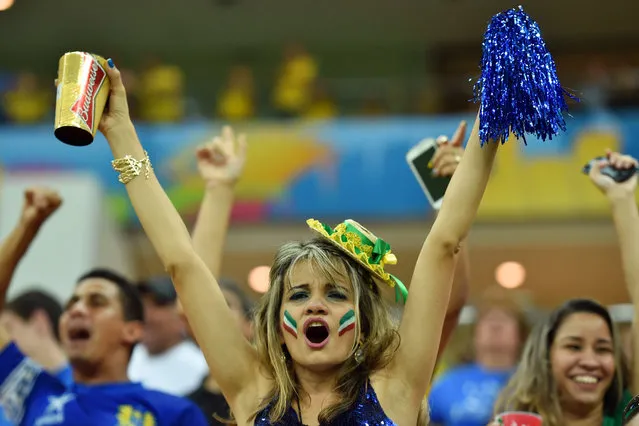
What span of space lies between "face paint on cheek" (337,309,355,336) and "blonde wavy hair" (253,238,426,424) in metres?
0.02

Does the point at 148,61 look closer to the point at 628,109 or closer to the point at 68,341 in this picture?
the point at 628,109

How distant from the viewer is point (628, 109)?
1258 cm

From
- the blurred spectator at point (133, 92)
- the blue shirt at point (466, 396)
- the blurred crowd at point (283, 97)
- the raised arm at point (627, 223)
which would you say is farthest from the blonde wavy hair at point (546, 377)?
the blurred spectator at point (133, 92)

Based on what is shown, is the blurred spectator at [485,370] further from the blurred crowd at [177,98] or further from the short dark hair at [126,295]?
the blurred crowd at [177,98]

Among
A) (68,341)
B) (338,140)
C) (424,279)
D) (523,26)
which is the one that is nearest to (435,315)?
(424,279)

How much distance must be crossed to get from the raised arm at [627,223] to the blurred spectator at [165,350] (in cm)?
247

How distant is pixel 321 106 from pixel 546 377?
10060 millimetres

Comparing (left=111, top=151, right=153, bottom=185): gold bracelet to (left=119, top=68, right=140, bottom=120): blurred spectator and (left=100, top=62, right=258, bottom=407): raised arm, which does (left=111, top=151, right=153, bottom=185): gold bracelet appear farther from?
(left=119, top=68, right=140, bottom=120): blurred spectator

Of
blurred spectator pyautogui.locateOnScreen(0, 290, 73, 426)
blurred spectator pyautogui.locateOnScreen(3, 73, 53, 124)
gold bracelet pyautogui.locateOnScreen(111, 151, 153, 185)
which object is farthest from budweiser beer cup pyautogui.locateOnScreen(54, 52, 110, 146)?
blurred spectator pyautogui.locateOnScreen(3, 73, 53, 124)

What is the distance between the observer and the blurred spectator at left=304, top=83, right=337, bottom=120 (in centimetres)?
1343

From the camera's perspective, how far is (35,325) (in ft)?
16.4

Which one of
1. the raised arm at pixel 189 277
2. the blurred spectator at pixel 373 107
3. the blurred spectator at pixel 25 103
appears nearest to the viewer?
the raised arm at pixel 189 277

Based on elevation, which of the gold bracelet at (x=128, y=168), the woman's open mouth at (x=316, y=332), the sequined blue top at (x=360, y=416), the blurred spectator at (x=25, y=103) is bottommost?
the sequined blue top at (x=360, y=416)

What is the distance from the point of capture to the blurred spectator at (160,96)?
13.5 m
